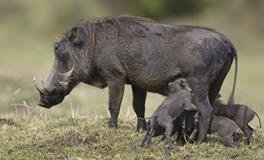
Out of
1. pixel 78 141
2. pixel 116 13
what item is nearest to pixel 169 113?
pixel 78 141

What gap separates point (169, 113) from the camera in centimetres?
820

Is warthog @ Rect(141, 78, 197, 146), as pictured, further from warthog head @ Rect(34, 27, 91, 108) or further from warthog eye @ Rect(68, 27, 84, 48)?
warthog eye @ Rect(68, 27, 84, 48)

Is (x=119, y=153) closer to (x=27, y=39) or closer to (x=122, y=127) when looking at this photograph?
(x=122, y=127)

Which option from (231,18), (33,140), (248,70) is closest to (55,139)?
(33,140)

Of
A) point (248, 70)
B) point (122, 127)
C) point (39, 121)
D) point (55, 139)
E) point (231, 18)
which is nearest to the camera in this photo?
point (55, 139)

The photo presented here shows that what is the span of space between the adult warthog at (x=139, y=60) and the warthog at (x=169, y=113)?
0.89 feet

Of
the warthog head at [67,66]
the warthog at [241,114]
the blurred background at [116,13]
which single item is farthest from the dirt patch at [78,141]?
the blurred background at [116,13]

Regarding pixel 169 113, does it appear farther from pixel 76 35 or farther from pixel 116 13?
pixel 116 13

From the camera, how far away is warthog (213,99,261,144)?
866 centimetres

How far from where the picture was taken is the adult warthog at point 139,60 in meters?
8.64

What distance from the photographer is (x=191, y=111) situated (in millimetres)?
8352

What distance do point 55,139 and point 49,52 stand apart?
21.5 m

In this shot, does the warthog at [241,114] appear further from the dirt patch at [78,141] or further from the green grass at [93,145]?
the dirt patch at [78,141]

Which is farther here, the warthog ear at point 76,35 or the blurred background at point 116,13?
the blurred background at point 116,13
